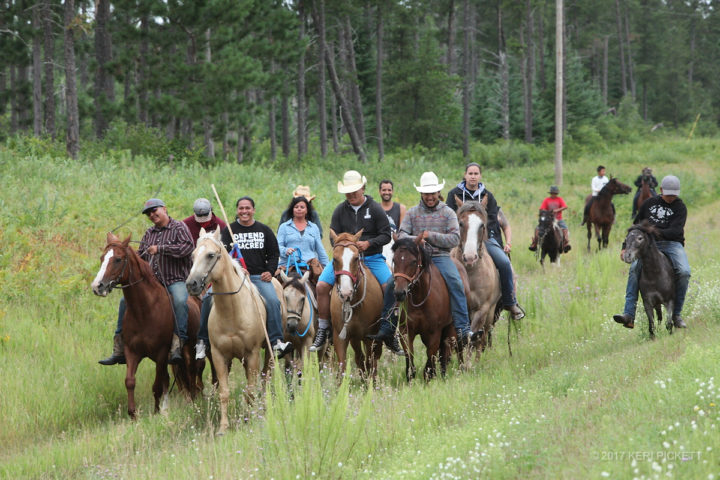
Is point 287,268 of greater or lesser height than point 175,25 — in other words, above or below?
below

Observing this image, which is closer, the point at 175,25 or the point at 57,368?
the point at 57,368

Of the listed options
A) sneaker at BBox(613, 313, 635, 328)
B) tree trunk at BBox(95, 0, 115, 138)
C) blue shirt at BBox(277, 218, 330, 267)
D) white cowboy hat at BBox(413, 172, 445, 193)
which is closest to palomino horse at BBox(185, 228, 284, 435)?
blue shirt at BBox(277, 218, 330, 267)

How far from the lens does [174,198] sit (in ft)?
58.9

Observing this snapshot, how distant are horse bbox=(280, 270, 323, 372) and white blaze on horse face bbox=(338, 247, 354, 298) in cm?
169

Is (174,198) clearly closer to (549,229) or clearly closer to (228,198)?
(228,198)

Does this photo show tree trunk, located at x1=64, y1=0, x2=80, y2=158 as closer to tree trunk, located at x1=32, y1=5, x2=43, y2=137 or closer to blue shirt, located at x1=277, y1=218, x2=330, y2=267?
tree trunk, located at x1=32, y1=5, x2=43, y2=137

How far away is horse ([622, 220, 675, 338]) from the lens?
10117 millimetres

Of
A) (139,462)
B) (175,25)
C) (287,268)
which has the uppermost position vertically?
(175,25)

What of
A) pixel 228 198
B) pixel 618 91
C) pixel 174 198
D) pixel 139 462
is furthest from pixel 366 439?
pixel 618 91

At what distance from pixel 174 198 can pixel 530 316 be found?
9238 mm

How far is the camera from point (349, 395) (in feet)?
25.4

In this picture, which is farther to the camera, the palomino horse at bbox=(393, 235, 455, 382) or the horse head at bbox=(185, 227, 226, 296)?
the palomino horse at bbox=(393, 235, 455, 382)

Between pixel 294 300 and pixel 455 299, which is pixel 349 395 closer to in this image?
pixel 455 299

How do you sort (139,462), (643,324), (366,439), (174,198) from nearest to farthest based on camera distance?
(366,439)
(139,462)
(643,324)
(174,198)
